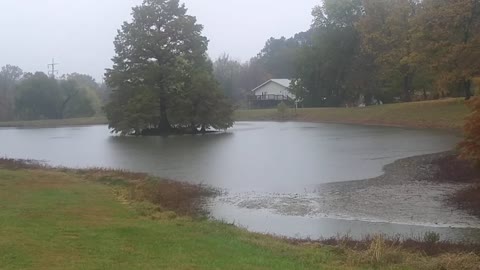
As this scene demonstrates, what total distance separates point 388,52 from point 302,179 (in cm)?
4749

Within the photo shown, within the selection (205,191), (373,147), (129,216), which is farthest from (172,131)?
(129,216)

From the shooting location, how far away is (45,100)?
94000 mm

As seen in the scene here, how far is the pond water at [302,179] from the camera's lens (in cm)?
1429

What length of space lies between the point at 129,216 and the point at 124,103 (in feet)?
148

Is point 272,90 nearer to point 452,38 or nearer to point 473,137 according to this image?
point 452,38

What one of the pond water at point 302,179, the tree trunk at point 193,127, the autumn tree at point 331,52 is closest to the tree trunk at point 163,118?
the tree trunk at point 193,127

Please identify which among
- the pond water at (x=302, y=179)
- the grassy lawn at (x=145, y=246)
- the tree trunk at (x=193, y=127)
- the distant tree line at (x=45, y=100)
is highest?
the distant tree line at (x=45, y=100)

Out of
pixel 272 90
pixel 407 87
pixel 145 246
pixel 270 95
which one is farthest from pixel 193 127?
pixel 272 90

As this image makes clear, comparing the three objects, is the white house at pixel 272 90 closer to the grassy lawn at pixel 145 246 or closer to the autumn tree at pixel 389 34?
the autumn tree at pixel 389 34

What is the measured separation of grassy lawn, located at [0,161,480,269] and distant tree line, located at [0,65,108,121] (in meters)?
83.0

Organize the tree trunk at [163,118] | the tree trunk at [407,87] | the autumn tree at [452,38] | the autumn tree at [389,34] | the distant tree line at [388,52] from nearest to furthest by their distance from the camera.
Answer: the autumn tree at [452,38] < the distant tree line at [388,52] < the tree trunk at [163,118] < the autumn tree at [389,34] < the tree trunk at [407,87]

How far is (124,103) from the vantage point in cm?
5722

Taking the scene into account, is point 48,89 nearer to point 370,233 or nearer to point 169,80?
point 169,80

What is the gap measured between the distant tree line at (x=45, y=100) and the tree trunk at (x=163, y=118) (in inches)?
1654
